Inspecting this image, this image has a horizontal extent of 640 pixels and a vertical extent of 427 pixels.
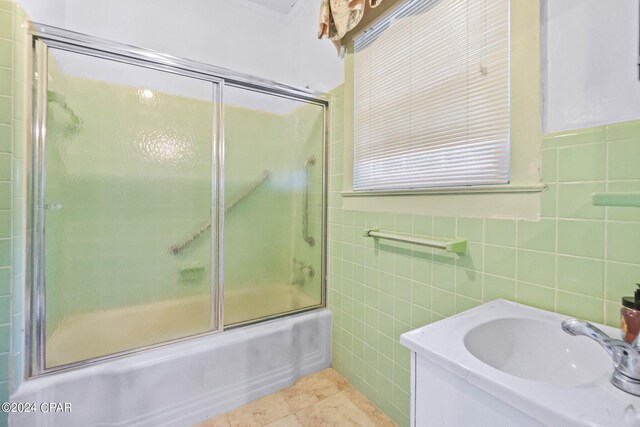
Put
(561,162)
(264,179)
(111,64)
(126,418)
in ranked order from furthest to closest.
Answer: (264,179), (111,64), (126,418), (561,162)

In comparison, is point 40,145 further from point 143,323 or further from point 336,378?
point 336,378

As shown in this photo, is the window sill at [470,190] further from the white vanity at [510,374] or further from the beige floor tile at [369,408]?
the beige floor tile at [369,408]

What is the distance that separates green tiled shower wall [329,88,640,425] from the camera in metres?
0.72

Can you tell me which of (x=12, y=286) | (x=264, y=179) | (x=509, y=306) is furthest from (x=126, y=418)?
(x=509, y=306)

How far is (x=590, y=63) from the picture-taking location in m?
0.76

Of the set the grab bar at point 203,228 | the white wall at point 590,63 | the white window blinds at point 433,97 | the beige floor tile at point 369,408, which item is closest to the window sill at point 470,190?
the white window blinds at point 433,97

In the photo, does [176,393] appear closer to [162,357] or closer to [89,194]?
[162,357]

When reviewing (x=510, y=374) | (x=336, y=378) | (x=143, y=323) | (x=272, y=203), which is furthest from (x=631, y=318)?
(x=143, y=323)

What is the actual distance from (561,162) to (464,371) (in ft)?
2.29

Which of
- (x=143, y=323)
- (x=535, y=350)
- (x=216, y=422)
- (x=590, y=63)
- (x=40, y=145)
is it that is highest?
(x=590, y=63)

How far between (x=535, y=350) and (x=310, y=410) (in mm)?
1134

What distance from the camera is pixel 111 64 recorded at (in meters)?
1.35

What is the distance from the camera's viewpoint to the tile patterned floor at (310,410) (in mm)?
1324

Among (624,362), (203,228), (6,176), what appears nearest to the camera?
(624,362)
